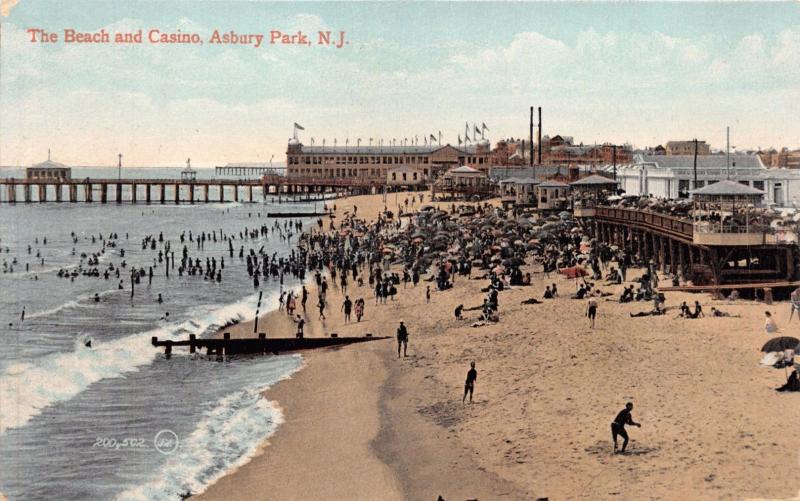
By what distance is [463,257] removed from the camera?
38.7 metres

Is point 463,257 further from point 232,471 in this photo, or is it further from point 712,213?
point 232,471

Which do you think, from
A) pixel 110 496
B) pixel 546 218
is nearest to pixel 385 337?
pixel 110 496

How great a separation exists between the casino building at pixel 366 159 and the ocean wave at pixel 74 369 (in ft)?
308

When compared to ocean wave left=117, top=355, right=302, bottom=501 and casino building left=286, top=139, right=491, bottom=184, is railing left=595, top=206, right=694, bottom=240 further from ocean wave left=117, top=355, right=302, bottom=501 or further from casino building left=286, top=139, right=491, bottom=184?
casino building left=286, top=139, right=491, bottom=184

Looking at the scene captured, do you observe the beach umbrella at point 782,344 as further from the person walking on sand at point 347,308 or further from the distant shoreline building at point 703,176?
the distant shoreline building at point 703,176

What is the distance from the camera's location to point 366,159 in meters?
132

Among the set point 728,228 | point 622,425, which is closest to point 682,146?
point 728,228

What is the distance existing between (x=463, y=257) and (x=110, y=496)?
25.3 metres

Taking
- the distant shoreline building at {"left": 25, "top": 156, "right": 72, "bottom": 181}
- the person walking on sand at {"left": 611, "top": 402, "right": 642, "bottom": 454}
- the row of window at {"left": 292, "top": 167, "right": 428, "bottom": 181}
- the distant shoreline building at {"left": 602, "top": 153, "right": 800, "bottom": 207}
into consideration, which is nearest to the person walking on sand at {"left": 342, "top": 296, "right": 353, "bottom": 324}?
the person walking on sand at {"left": 611, "top": 402, "right": 642, "bottom": 454}

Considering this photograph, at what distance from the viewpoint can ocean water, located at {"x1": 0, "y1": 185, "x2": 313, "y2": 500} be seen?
16.3m

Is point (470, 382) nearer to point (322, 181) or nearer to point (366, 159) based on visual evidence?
point (322, 181)

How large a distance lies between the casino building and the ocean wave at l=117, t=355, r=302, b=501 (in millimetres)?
104835

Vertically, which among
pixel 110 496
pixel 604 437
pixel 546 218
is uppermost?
pixel 546 218

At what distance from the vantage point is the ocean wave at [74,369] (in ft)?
71.1
